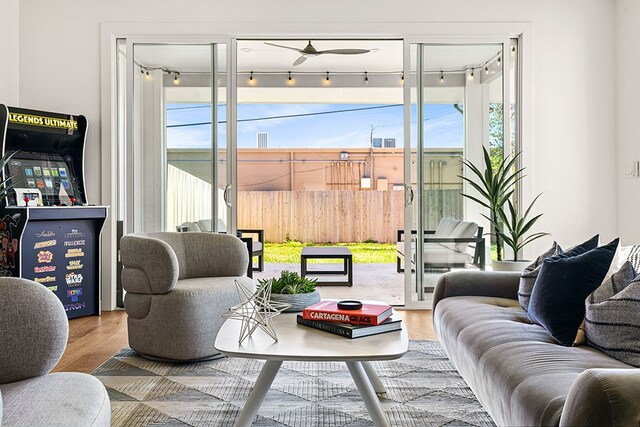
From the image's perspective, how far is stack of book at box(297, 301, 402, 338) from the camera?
7.39 ft

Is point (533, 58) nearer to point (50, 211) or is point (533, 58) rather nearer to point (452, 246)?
point (452, 246)

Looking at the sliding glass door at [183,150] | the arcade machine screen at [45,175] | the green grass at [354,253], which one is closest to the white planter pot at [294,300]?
the sliding glass door at [183,150]

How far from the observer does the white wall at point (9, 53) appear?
464 centimetres

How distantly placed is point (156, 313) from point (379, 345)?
171 centimetres

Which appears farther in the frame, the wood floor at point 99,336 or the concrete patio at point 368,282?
the concrete patio at point 368,282

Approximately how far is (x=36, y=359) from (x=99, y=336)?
2518 mm

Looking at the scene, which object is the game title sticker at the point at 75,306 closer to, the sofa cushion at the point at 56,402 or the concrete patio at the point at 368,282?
the concrete patio at the point at 368,282

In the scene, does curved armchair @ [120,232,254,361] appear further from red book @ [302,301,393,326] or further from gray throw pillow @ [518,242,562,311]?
gray throw pillow @ [518,242,562,311]

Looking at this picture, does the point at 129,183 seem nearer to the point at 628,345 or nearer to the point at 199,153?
the point at 199,153

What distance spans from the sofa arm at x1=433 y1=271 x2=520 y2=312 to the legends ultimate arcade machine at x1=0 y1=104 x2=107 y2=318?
→ 2.94 metres

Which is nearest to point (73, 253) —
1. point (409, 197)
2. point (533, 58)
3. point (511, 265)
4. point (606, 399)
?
point (409, 197)

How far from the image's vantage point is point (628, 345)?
1829 millimetres

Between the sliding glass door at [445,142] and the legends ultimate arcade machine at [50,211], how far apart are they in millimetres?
2642

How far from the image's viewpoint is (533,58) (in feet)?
16.0
